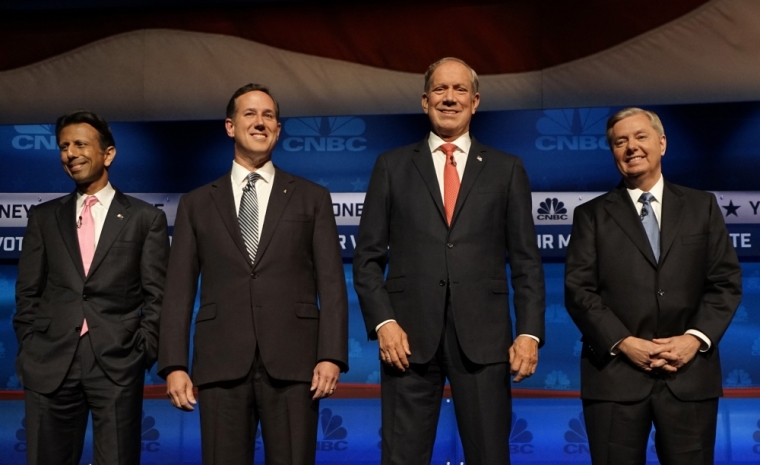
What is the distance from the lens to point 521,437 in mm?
4930

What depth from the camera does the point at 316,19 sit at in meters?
5.64

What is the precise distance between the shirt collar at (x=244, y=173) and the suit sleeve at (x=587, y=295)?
1147 mm

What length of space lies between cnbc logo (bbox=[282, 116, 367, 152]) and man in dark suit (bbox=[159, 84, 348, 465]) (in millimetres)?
1990

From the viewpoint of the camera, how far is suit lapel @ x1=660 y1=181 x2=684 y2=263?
10.3 feet

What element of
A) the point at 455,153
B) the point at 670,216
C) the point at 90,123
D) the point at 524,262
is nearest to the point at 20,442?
the point at 90,123

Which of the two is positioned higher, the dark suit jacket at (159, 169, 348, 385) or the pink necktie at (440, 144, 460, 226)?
the pink necktie at (440, 144, 460, 226)

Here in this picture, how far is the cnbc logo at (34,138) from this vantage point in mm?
5297

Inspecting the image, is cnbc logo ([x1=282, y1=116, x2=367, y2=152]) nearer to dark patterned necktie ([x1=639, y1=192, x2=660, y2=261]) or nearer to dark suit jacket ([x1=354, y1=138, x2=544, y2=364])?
dark suit jacket ([x1=354, y1=138, x2=544, y2=364])

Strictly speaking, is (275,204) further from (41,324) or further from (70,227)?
(41,324)

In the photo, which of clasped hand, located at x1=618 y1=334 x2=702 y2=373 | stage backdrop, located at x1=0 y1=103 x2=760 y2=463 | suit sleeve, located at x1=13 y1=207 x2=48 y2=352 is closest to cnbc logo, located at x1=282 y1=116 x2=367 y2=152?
stage backdrop, located at x1=0 y1=103 x2=760 y2=463

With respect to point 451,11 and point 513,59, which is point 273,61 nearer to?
point 451,11

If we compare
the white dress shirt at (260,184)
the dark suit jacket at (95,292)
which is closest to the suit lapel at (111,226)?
the dark suit jacket at (95,292)

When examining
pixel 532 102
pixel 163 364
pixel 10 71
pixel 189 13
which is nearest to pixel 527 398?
pixel 532 102

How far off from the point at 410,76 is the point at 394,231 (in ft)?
8.88
